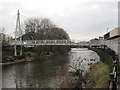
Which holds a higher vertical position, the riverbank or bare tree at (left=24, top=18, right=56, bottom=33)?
bare tree at (left=24, top=18, right=56, bottom=33)

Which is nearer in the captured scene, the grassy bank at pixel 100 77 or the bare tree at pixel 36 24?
the grassy bank at pixel 100 77

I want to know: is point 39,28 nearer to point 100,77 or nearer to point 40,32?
point 40,32

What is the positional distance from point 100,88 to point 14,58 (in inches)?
1332

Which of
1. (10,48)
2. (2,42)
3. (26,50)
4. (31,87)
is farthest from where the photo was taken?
(26,50)

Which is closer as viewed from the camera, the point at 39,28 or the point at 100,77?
the point at 100,77

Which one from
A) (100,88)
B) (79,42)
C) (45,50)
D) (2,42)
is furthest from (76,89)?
(45,50)

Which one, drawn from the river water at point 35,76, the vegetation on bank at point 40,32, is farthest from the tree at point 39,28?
the river water at point 35,76

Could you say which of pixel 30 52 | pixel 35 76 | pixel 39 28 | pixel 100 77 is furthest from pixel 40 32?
pixel 100 77

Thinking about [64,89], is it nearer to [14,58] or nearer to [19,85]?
[19,85]

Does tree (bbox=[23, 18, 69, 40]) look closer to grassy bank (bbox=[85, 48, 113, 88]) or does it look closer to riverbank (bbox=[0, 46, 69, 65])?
riverbank (bbox=[0, 46, 69, 65])

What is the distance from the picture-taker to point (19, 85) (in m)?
16.3

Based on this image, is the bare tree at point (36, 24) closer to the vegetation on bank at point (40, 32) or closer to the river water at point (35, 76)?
the vegetation on bank at point (40, 32)

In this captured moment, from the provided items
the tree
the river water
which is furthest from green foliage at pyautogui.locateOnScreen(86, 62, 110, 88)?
the tree

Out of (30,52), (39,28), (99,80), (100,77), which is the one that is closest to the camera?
(99,80)
